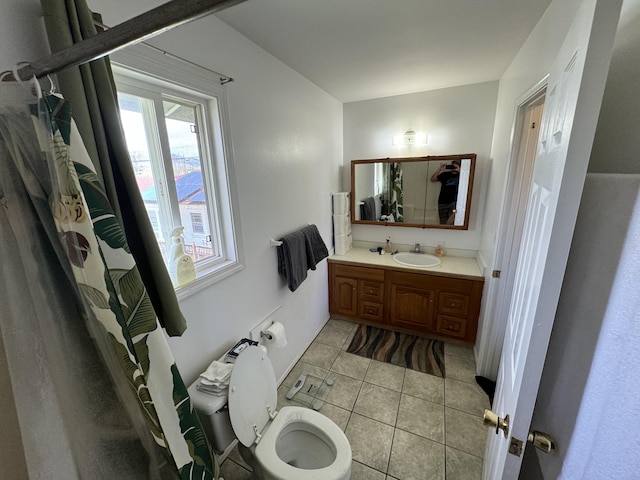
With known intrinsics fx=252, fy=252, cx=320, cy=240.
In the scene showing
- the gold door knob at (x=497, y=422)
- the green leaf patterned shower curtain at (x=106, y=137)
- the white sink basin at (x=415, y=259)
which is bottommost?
the white sink basin at (x=415, y=259)

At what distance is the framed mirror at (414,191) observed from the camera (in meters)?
2.47

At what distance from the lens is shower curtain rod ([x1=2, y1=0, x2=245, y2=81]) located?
419mm

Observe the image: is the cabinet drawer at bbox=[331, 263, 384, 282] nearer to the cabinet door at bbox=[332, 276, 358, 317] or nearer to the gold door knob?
the cabinet door at bbox=[332, 276, 358, 317]

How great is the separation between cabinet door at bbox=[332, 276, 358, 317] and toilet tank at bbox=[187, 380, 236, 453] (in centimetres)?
173

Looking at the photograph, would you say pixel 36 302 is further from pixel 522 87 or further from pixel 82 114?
pixel 522 87

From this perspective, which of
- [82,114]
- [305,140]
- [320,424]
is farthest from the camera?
[305,140]

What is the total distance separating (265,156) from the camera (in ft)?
5.51

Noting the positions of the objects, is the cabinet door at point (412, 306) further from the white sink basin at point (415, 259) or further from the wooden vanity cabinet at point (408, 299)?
the white sink basin at point (415, 259)

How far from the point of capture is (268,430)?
4.19ft

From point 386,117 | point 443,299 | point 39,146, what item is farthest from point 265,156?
point 443,299

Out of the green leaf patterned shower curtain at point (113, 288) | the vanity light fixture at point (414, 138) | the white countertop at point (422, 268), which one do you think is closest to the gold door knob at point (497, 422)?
the green leaf patterned shower curtain at point (113, 288)

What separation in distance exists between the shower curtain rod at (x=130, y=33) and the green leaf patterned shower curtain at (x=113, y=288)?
0.08m

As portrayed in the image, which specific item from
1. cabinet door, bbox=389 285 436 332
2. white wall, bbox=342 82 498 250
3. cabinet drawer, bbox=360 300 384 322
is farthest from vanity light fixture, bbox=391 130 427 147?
cabinet drawer, bbox=360 300 384 322

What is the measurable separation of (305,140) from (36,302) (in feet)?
6.20
